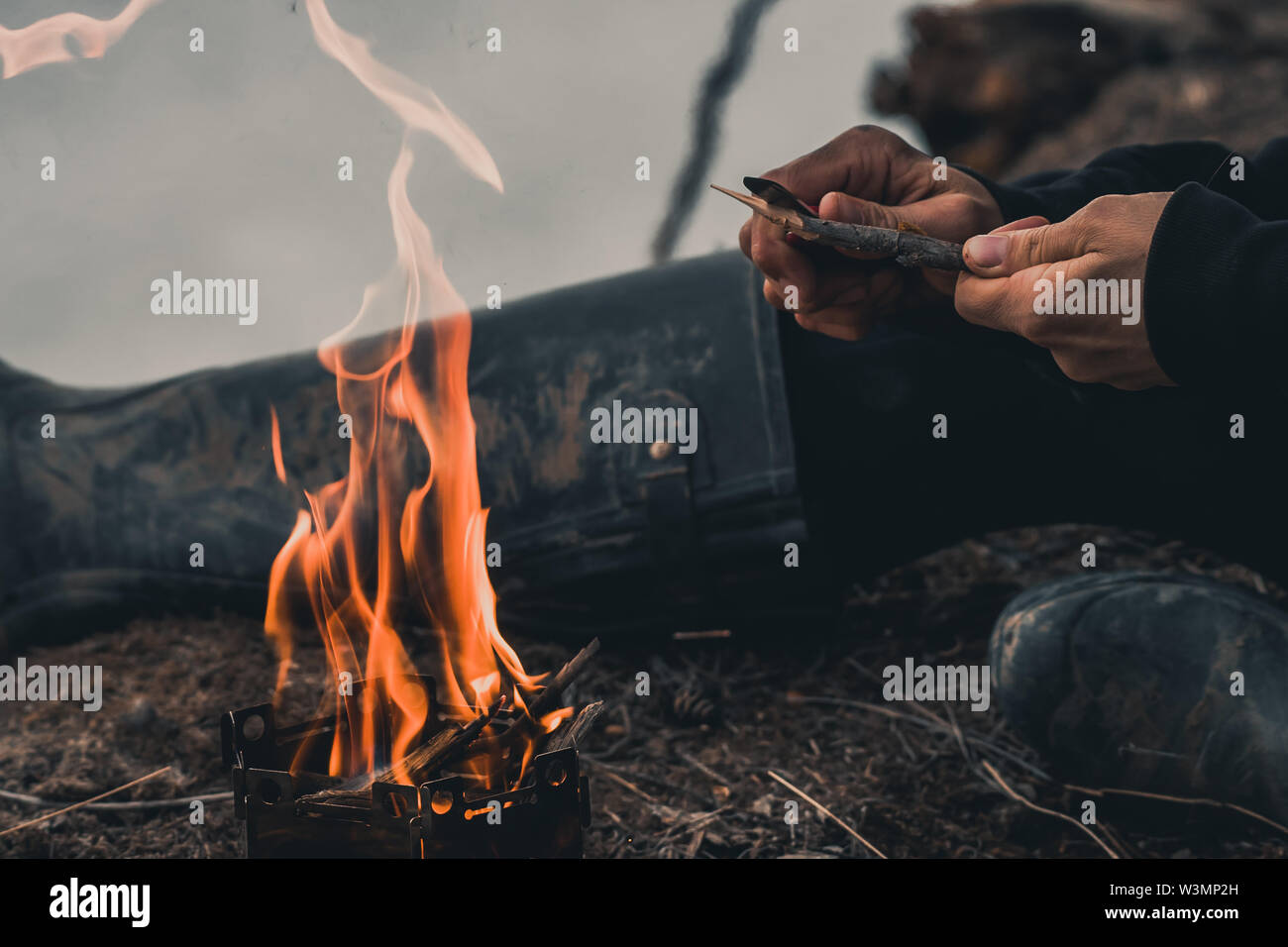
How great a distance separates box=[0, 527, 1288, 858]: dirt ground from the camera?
5.93ft

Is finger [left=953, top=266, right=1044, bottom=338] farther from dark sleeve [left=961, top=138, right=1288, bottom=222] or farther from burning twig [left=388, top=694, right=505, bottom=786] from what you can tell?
burning twig [left=388, top=694, right=505, bottom=786]

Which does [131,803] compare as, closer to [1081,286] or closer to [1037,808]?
[1037,808]

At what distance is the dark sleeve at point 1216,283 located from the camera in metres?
1.36

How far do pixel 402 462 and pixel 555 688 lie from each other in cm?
113

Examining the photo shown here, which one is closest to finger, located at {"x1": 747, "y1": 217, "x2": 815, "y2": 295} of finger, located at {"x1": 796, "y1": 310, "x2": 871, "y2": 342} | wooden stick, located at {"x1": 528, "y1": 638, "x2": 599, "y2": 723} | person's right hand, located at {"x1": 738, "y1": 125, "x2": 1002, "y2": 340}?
person's right hand, located at {"x1": 738, "y1": 125, "x2": 1002, "y2": 340}

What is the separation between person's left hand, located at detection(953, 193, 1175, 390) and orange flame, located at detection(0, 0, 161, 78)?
223 cm

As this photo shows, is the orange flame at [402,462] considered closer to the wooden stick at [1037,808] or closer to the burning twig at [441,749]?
the burning twig at [441,749]

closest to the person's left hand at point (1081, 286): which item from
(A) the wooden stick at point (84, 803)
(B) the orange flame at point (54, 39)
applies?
(A) the wooden stick at point (84, 803)

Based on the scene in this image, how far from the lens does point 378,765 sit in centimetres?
157

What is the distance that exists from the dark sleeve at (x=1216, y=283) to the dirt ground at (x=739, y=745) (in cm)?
99

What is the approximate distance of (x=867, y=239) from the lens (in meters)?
1.51
